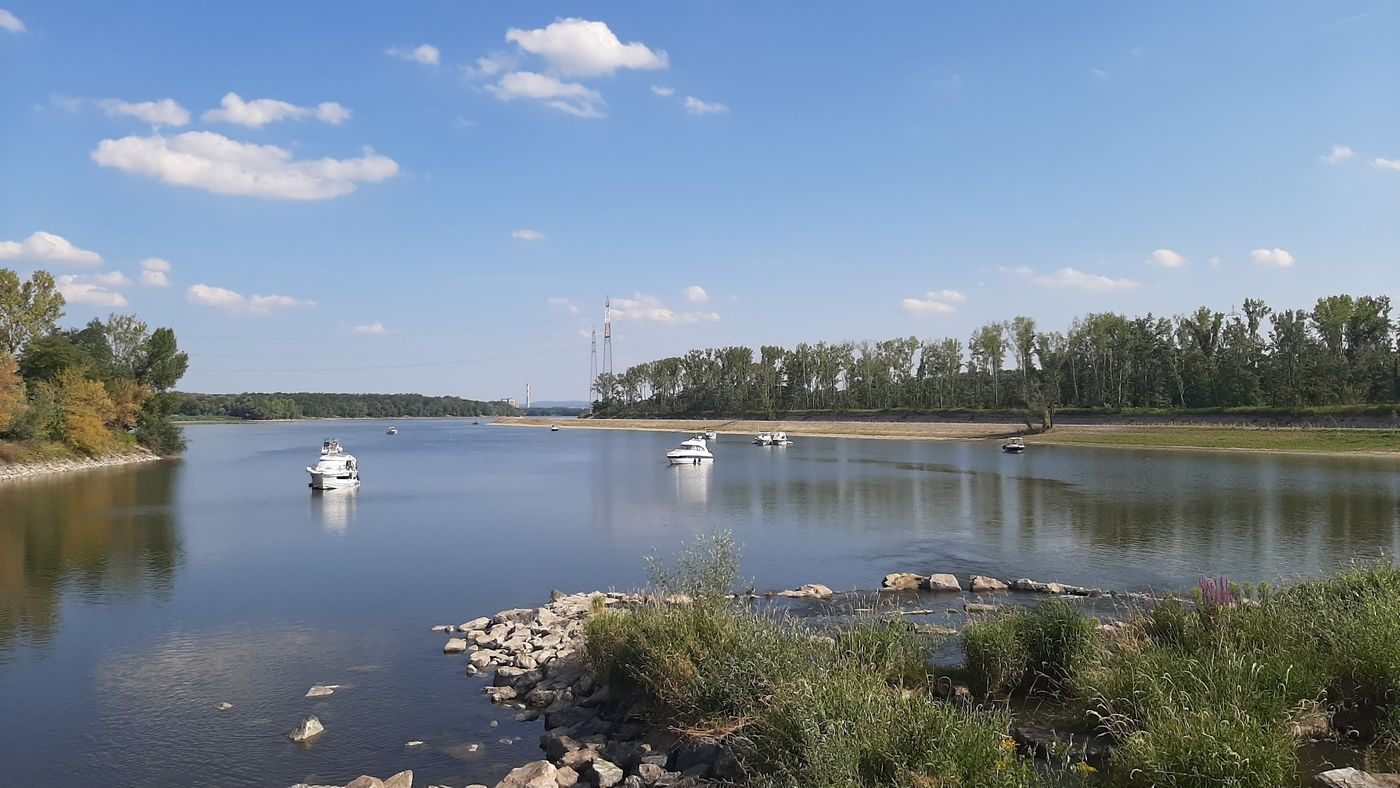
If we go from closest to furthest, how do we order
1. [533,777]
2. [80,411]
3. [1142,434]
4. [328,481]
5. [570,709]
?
[533,777] < [570,709] < [328,481] < [80,411] < [1142,434]

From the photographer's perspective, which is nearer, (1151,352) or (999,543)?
(999,543)

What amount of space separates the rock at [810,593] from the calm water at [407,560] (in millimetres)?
1700

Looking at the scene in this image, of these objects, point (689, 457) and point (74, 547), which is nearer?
point (74, 547)

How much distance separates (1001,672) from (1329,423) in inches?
3180

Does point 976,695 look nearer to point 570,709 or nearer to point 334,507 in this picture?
point 570,709

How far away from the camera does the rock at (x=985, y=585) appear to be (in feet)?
72.4

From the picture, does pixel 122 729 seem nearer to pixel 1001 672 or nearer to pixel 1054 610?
pixel 1001 672

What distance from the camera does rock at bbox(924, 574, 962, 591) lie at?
73.1 ft

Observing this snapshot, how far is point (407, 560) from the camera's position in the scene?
2911cm

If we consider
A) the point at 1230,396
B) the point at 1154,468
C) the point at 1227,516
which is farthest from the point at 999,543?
the point at 1230,396

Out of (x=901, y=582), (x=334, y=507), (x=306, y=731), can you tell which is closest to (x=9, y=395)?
(x=334, y=507)

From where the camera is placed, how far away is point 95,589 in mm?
23859

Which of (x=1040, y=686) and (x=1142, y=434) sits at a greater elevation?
(x=1142, y=434)

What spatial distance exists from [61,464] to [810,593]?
6540 centimetres
